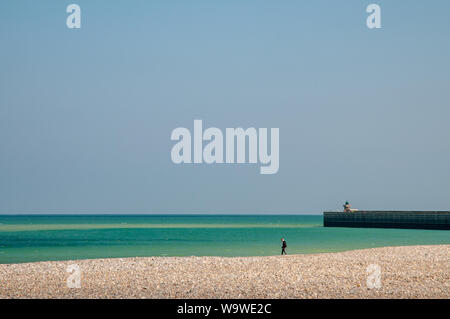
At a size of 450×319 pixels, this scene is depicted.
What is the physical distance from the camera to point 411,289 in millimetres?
19312

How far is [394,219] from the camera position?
89.5m

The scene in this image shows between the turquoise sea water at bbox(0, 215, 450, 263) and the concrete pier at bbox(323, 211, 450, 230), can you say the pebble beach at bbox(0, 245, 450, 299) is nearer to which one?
the turquoise sea water at bbox(0, 215, 450, 263)

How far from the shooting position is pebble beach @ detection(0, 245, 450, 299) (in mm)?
18672

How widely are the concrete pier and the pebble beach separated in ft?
185

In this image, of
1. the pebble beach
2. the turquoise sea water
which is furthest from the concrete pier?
the pebble beach

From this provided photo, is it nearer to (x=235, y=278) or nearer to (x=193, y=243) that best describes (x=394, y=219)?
(x=193, y=243)

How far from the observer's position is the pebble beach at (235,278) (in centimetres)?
1867

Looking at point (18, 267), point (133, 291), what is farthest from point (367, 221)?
point (133, 291)

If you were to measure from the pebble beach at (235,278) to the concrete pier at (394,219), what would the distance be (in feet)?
185

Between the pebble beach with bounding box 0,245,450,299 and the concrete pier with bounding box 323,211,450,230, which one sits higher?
the pebble beach with bounding box 0,245,450,299
